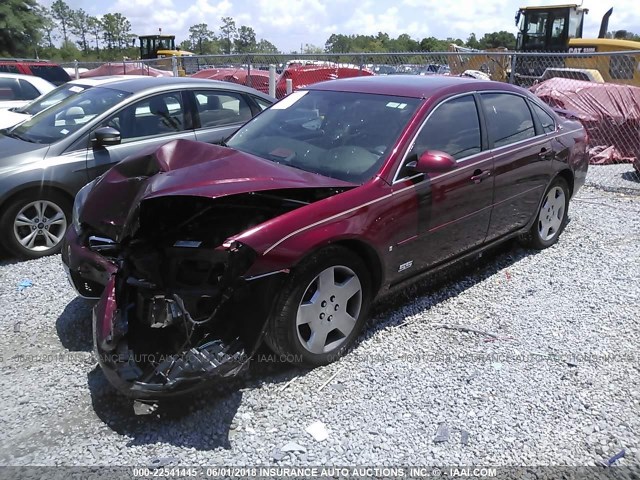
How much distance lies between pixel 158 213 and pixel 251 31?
104m

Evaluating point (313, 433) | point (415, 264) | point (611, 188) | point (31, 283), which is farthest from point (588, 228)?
point (31, 283)

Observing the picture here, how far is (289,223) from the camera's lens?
123 inches

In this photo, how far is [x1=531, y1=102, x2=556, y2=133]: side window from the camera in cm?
531

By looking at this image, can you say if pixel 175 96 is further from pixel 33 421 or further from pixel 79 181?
pixel 33 421

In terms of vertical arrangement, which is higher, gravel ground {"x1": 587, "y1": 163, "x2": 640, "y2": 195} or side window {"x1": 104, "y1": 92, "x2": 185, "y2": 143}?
side window {"x1": 104, "y1": 92, "x2": 185, "y2": 143}

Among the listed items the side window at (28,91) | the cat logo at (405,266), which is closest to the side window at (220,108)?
the cat logo at (405,266)

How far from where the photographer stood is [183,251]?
3150mm

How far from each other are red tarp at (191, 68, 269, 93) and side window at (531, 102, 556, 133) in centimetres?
907

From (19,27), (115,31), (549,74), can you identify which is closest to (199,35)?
(115,31)

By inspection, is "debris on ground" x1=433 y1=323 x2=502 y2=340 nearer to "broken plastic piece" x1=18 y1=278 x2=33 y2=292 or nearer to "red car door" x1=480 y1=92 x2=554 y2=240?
"red car door" x1=480 y1=92 x2=554 y2=240

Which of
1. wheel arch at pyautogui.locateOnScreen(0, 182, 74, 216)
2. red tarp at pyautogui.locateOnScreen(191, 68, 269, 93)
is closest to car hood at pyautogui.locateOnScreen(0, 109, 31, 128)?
wheel arch at pyautogui.locateOnScreen(0, 182, 74, 216)

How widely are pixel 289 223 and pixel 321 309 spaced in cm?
60

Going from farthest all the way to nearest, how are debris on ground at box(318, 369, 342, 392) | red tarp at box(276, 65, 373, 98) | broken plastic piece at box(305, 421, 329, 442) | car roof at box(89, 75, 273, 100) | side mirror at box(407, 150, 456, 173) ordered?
red tarp at box(276, 65, 373, 98), car roof at box(89, 75, 273, 100), side mirror at box(407, 150, 456, 173), debris on ground at box(318, 369, 342, 392), broken plastic piece at box(305, 421, 329, 442)

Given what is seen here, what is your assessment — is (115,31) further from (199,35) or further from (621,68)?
(621,68)
